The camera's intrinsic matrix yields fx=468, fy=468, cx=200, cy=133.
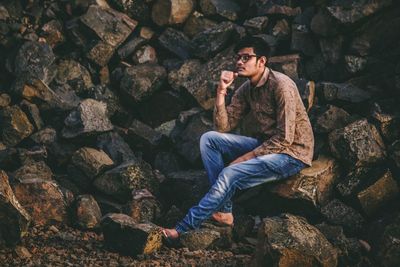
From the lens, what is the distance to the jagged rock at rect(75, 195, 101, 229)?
6.16 metres

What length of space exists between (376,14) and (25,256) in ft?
20.2

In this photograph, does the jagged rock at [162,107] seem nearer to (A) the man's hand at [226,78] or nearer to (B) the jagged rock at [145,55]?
(B) the jagged rock at [145,55]

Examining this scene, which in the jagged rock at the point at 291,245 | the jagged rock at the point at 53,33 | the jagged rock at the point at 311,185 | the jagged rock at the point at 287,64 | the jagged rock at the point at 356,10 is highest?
the jagged rock at the point at 356,10

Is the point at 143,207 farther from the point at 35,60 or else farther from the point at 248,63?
the point at 35,60

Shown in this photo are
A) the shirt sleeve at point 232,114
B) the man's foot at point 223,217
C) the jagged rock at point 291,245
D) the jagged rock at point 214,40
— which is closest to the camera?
the jagged rock at point 291,245

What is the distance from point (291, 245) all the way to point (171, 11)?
532 centimetres

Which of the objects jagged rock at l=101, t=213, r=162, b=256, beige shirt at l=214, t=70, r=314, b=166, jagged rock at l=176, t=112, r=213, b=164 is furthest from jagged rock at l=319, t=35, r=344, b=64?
jagged rock at l=101, t=213, r=162, b=256

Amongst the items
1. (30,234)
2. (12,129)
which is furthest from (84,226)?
(12,129)

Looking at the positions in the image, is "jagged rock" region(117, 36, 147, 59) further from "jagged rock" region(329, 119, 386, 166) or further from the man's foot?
"jagged rock" region(329, 119, 386, 166)

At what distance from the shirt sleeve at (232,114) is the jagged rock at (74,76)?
3.06 metres

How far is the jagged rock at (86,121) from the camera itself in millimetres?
7223

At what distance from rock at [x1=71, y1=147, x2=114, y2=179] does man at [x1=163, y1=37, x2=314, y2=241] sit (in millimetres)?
1601

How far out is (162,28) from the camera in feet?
29.6

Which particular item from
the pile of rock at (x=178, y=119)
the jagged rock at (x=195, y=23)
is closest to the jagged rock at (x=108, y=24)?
the pile of rock at (x=178, y=119)
